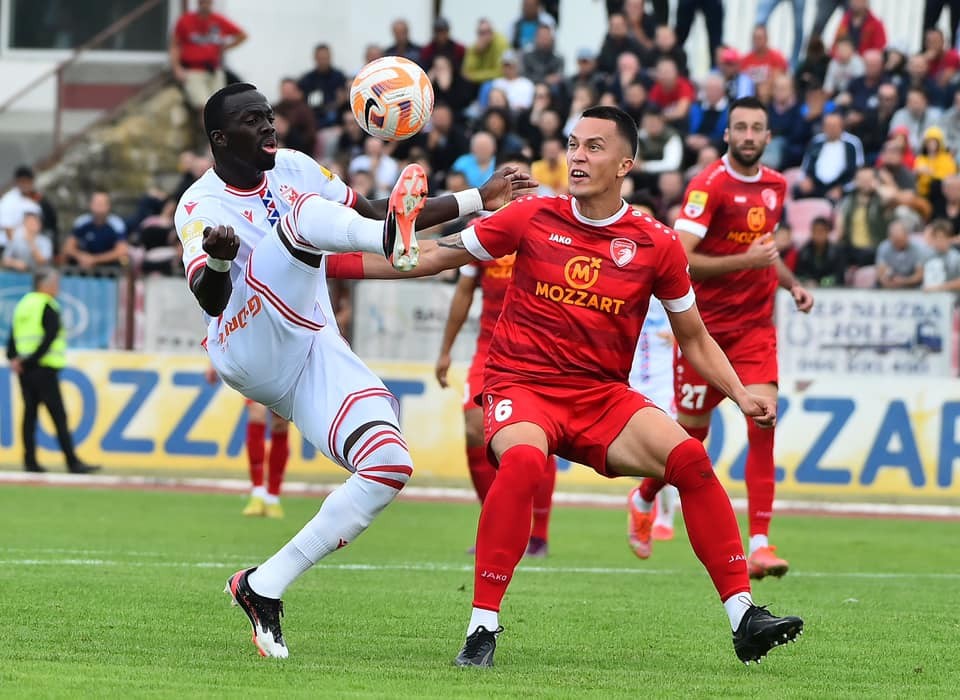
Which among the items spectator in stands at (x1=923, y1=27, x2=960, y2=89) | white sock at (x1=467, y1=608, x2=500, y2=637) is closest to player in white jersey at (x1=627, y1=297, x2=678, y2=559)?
white sock at (x1=467, y1=608, x2=500, y2=637)

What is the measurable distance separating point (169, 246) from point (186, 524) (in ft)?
24.7

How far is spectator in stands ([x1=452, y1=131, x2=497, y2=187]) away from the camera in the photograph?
2022 centimetres

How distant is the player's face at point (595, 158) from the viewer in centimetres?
760

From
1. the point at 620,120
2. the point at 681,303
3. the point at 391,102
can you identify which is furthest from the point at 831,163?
the point at 391,102

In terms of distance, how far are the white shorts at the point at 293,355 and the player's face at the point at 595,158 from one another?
119 centimetres

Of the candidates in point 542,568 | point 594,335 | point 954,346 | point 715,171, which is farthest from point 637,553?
point 954,346

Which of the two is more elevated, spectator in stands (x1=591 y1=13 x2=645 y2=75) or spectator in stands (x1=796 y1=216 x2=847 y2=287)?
spectator in stands (x1=591 y1=13 x2=645 y2=75)

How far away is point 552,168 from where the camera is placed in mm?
20781

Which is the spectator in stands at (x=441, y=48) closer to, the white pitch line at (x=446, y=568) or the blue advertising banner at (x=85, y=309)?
the blue advertising banner at (x=85, y=309)

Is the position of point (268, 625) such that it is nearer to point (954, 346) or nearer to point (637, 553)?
point (637, 553)

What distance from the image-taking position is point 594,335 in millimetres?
7625

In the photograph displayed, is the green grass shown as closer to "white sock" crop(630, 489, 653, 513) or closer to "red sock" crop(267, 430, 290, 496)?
"white sock" crop(630, 489, 653, 513)

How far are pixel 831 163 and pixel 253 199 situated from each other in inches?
568

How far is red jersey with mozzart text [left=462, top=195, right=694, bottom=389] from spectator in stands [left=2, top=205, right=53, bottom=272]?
14149 mm
